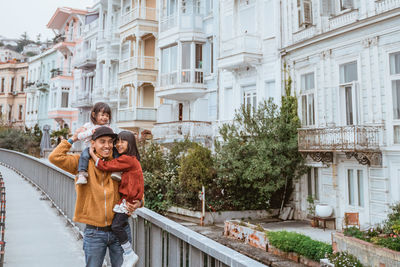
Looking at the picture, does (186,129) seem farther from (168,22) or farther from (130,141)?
(130,141)

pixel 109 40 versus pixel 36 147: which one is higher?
pixel 109 40

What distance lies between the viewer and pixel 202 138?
22.1 m

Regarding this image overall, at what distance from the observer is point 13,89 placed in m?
59.2

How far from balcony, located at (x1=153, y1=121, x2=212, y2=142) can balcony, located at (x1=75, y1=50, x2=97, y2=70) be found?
18.2 m

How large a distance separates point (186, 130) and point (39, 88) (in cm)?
3458

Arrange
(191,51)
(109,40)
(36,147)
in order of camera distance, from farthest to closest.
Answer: (36,147) < (109,40) < (191,51)

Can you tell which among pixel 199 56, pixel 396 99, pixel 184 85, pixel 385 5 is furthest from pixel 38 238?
pixel 199 56

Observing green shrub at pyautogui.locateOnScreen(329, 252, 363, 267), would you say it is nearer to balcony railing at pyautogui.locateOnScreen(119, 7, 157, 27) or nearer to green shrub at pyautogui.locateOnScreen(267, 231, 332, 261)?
green shrub at pyautogui.locateOnScreen(267, 231, 332, 261)

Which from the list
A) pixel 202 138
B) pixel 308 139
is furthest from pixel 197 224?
pixel 202 138

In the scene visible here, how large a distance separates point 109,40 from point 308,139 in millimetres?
24196

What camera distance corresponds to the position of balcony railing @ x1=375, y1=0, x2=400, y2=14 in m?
12.7

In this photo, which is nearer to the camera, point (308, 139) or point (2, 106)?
point (308, 139)

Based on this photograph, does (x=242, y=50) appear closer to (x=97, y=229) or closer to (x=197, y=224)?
(x=197, y=224)

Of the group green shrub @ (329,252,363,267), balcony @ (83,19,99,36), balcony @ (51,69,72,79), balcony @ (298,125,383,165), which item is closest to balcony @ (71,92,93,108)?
balcony @ (83,19,99,36)
